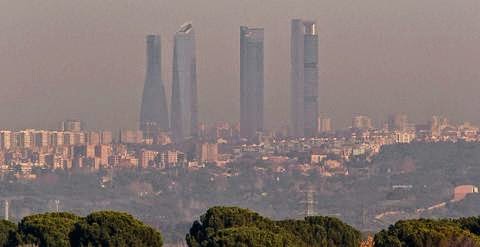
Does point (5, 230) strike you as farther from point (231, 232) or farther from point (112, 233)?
point (231, 232)

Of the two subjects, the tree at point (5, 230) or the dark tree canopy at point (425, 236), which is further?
the tree at point (5, 230)

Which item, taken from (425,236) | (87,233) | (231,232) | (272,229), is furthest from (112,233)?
(425,236)

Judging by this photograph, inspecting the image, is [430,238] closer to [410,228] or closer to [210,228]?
[410,228]

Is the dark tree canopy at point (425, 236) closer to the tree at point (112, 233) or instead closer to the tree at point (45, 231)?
the tree at point (112, 233)

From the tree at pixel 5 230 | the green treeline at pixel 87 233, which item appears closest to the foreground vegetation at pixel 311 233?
the green treeline at pixel 87 233

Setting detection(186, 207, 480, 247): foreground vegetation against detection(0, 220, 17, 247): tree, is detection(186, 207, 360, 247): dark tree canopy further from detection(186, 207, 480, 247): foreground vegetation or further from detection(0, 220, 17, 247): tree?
detection(0, 220, 17, 247): tree

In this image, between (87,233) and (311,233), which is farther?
(311,233)

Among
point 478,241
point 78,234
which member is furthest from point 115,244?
point 478,241
